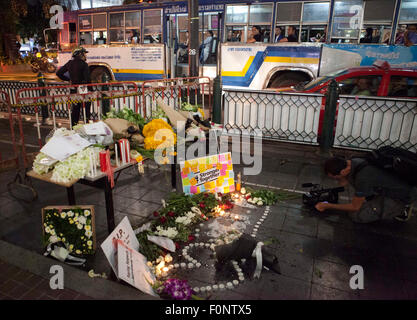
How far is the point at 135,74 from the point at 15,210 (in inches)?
379

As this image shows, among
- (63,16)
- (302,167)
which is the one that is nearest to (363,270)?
(302,167)

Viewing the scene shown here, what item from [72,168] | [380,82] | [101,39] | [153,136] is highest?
[101,39]

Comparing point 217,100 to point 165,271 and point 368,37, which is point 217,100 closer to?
point 368,37

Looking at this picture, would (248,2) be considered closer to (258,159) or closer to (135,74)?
(135,74)

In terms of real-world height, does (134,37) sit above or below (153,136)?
above

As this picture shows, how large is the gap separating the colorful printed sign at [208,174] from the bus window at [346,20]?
7271 mm

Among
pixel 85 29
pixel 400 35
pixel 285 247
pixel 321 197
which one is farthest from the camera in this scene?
pixel 85 29

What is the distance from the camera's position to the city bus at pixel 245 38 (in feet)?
30.7

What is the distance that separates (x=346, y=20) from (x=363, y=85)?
3113 mm

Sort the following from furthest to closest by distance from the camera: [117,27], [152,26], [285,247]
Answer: [117,27], [152,26], [285,247]

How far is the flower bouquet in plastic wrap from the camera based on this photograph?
3.22 m

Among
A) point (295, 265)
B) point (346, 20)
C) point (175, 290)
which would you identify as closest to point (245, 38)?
point (346, 20)

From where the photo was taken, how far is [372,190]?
389 centimetres

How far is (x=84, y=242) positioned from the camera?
136 inches
